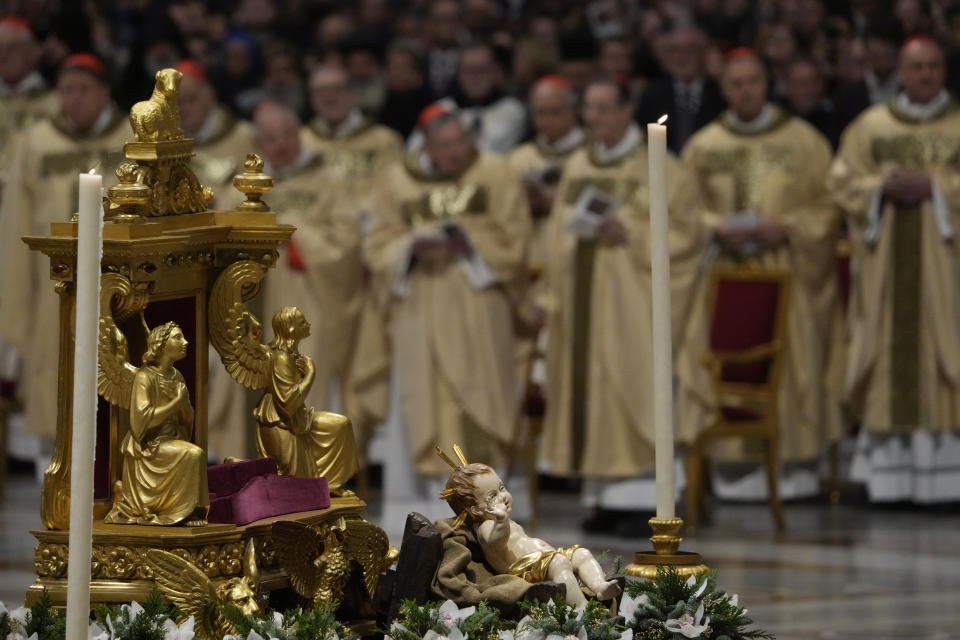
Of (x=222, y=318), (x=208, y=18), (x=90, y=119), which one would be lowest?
(x=222, y=318)

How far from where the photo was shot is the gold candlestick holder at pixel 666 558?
2.97 metres

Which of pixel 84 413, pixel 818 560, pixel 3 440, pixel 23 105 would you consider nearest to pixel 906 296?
pixel 818 560

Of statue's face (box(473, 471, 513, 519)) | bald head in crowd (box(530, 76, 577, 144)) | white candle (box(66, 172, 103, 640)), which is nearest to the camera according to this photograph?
white candle (box(66, 172, 103, 640))

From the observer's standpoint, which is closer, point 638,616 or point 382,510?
point 638,616

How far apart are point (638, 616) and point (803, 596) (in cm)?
456

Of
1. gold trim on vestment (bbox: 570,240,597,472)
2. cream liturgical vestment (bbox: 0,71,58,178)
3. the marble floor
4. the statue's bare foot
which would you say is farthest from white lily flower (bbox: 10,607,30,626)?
cream liturgical vestment (bbox: 0,71,58,178)

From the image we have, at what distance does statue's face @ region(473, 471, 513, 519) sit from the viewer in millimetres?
3107

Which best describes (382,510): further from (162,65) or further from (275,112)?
(162,65)

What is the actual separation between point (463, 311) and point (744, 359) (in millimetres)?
1421

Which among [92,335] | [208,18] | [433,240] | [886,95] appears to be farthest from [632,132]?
[92,335]

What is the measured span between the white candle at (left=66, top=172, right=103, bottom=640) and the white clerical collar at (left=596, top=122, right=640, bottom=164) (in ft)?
24.1

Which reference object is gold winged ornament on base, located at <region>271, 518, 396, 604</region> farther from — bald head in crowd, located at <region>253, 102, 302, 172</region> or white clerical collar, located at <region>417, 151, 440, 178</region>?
bald head in crowd, located at <region>253, 102, 302, 172</region>

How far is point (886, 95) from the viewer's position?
12.1 meters

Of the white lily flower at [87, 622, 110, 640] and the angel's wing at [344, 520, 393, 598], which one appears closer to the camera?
the white lily flower at [87, 622, 110, 640]
